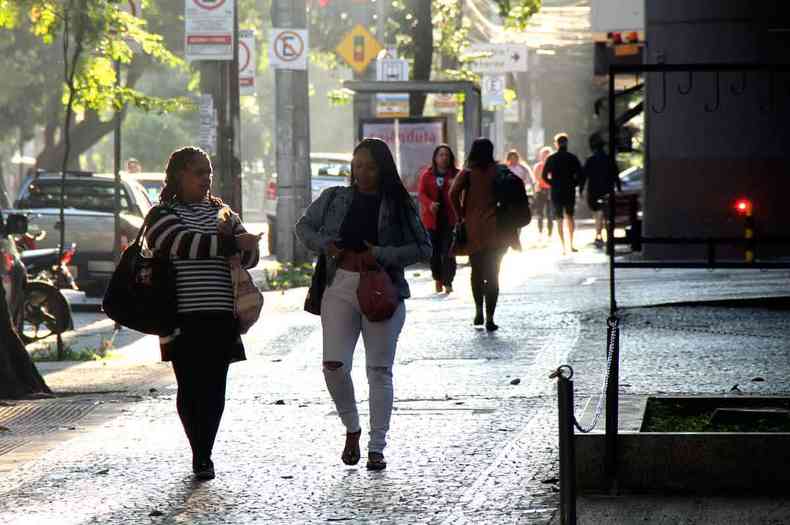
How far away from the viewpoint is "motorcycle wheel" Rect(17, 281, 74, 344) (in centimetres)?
1650

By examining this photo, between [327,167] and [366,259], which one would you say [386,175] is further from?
[327,167]

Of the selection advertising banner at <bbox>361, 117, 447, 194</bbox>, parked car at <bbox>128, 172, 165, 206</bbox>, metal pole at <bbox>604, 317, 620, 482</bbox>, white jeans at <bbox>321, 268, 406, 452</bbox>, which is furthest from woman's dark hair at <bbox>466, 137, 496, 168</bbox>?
parked car at <bbox>128, 172, 165, 206</bbox>

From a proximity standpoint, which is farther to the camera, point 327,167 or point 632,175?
point 632,175

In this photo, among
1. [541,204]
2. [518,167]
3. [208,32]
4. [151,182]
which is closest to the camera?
[208,32]

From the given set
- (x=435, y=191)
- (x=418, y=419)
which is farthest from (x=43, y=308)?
(x=418, y=419)

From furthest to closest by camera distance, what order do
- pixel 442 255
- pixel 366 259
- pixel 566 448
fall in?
1. pixel 442 255
2. pixel 366 259
3. pixel 566 448

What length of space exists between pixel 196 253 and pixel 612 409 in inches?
83.4

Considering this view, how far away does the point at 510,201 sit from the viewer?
1580 cm

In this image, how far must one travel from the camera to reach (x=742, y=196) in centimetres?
2159

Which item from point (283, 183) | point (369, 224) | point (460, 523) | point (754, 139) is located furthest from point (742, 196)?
point (460, 523)

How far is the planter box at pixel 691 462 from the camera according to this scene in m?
8.07

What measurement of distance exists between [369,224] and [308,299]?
0.48m

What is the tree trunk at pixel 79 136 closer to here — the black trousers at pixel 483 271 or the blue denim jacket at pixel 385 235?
the black trousers at pixel 483 271

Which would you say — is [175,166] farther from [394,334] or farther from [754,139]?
[754,139]
